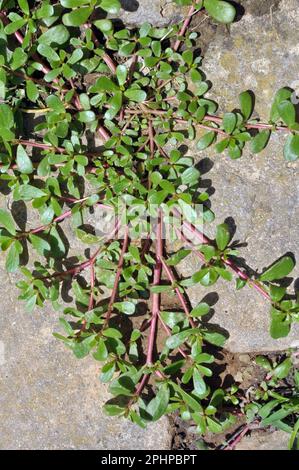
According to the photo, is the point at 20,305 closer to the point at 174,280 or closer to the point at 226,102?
the point at 174,280

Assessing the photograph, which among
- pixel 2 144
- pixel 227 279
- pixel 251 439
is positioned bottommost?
pixel 251 439

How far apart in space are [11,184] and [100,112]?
0.42 meters

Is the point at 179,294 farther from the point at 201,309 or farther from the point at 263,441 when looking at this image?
the point at 263,441

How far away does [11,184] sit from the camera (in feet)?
6.63

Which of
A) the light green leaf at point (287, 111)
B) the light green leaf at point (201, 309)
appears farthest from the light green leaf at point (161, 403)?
the light green leaf at point (287, 111)

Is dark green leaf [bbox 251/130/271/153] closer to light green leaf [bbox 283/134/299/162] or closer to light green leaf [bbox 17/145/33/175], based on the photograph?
light green leaf [bbox 283/134/299/162]

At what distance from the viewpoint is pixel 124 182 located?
1.97 m

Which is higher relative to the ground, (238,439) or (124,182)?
(124,182)

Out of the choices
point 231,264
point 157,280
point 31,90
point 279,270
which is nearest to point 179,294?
point 157,280

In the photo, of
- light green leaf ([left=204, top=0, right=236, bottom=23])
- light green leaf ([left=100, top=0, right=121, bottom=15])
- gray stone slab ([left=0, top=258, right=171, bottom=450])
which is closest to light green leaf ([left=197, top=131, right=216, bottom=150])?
light green leaf ([left=204, top=0, right=236, bottom=23])

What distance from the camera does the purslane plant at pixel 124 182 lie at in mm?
1955

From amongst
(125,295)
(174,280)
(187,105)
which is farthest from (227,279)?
(187,105)

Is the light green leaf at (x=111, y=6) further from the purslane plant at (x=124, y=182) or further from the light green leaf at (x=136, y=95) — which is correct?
the light green leaf at (x=136, y=95)

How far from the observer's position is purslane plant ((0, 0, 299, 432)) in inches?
77.0
